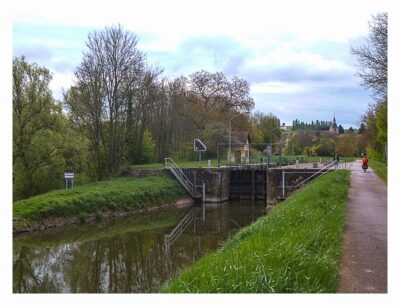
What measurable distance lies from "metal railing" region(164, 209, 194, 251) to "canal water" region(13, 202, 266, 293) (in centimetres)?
21

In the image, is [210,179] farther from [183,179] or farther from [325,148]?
[325,148]

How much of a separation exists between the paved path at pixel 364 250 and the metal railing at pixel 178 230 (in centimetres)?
843

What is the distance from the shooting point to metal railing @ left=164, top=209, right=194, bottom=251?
2089 cm

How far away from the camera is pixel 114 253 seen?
1827 cm

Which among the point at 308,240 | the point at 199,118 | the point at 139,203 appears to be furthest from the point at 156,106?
the point at 308,240

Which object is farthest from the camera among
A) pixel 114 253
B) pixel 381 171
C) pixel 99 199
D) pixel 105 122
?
pixel 105 122

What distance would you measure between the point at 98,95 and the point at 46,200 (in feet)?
41.9

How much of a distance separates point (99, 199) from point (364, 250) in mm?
20303

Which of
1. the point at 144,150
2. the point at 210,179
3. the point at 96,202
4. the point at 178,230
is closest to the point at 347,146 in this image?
the point at 144,150

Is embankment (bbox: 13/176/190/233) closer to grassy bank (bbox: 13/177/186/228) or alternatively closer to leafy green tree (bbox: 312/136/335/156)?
grassy bank (bbox: 13/177/186/228)

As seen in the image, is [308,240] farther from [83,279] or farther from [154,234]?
[154,234]

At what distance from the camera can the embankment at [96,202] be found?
22438 millimetres

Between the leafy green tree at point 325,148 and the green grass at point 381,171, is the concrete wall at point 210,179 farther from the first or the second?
the leafy green tree at point 325,148

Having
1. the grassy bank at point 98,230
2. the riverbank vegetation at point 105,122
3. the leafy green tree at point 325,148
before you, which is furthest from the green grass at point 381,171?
the leafy green tree at point 325,148
